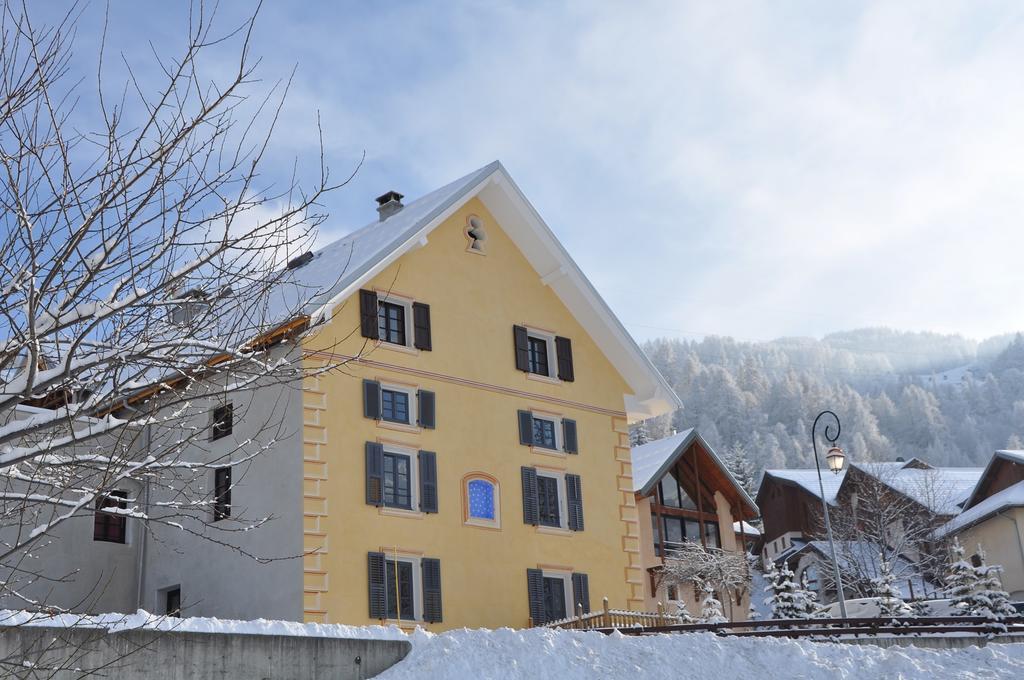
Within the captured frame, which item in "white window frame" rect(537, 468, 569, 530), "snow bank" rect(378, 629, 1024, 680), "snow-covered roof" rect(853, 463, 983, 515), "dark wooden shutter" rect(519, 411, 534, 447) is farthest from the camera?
"snow-covered roof" rect(853, 463, 983, 515)

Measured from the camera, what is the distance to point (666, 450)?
50.2m

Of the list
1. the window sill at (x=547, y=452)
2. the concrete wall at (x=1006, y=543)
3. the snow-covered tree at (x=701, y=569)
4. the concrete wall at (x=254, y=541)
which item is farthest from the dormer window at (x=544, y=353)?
the concrete wall at (x=1006, y=543)

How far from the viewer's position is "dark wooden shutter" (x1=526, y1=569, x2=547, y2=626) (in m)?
28.5

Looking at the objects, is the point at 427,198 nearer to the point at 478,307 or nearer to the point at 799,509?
the point at 478,307

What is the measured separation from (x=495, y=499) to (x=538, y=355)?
471 cm

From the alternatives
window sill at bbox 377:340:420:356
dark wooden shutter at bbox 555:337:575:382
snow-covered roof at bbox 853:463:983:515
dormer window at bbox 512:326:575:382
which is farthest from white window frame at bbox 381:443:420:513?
snow-covered roof at bbox 853:463:983:515

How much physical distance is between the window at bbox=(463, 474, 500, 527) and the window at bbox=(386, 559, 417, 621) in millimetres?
2177

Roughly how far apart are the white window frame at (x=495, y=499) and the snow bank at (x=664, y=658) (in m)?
6.96

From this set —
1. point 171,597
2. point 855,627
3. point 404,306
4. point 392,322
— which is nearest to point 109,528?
point 171,597

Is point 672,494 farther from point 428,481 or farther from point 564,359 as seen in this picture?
point 428,481

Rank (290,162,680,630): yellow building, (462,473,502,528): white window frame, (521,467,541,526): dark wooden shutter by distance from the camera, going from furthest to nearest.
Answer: (521,467,541,526): dark wooden shutter, (462,473,502,528): white window frame, (290,162,680,630): yellow building

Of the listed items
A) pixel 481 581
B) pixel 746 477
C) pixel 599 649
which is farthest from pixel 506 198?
pixel 746 477

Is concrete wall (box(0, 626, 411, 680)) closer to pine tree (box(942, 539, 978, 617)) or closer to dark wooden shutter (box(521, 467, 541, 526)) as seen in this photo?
dark wooden shutter (box(521, 467, 541, 526))

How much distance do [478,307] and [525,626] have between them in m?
8.08
